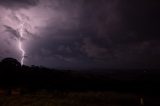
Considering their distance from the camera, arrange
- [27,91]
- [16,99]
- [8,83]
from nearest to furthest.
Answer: [16,99]
[27,91]
[8,83]

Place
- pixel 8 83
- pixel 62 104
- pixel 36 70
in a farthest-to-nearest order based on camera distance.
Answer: pixel 36 70 → pixel 8 83 → pixel 62 104

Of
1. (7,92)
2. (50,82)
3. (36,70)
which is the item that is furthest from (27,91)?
(36,70)

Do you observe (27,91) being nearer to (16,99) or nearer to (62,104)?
(16,99)

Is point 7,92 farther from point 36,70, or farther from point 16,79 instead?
point 36,70

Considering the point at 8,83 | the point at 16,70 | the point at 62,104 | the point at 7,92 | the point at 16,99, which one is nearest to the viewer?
the point at 62,104

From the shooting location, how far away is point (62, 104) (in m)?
19.2

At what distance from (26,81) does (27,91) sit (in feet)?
27.7

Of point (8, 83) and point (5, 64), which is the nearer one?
point (8, 83)

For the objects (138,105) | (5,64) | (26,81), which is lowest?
(138,105)

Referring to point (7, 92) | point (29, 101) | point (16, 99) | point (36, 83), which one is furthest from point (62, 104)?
point (36, 83)

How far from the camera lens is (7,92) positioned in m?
23.6

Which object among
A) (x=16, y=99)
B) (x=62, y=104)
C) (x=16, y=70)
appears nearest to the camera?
(x=62, y=104)

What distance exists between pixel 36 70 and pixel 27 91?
1424 centimetres

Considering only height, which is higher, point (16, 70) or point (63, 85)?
point (16, 70)
